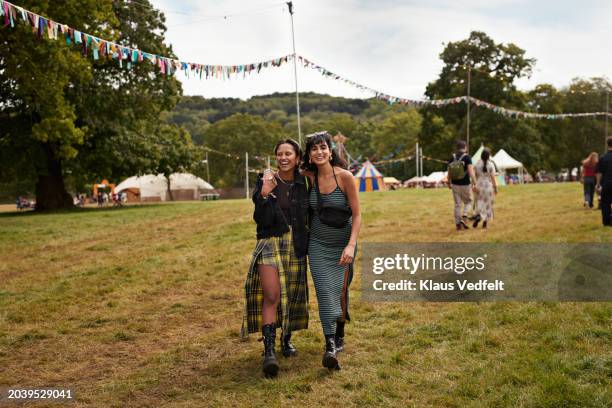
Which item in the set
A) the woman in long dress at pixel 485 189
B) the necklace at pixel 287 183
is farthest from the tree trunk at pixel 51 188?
the necklace at pixel 287 183

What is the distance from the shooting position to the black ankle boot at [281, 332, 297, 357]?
5080mm

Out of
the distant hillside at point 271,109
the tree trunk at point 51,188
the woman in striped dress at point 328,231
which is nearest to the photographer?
the woman in striped dress at point 328,231

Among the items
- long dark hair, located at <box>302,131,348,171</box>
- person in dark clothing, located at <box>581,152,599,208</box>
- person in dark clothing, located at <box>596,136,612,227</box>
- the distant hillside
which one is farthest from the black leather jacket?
the distant hillside

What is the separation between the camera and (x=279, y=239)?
4.85 meters

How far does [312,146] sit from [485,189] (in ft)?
30.1

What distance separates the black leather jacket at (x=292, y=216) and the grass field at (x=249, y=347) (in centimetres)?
110

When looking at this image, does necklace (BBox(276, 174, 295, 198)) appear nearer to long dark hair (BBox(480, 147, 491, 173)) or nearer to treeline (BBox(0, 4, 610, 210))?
treeline (BBox(0, 4, 610, 210))

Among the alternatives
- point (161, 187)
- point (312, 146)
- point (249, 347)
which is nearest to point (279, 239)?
point (312, 146)

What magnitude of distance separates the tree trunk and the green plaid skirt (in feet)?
92.7

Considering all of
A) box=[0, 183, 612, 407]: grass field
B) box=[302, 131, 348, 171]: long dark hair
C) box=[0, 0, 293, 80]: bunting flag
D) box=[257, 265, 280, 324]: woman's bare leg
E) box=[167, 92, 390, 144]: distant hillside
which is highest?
box=[167, 92, 390, 144]: distant hillside

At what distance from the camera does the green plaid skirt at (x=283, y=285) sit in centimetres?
484

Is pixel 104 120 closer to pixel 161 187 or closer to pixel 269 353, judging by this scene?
pixel 269 353

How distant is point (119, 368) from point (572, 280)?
531cm

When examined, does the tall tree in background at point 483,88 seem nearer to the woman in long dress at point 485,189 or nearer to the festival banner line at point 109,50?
the festival banner line at point 109,50
